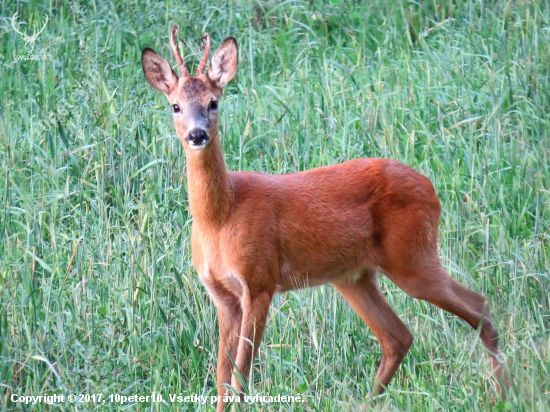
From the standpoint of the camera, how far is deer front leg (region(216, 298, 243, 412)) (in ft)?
16.8

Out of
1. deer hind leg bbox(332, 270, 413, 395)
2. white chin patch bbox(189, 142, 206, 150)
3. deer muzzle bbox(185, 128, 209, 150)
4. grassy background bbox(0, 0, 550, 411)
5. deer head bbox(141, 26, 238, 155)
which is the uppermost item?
deer head bbox(141, 26, 238, 155)

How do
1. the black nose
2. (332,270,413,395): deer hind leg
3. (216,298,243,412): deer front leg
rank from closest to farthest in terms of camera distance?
the black nose, (216,298,243,412): deer front leg, (332,270,413,395): deer hind leg

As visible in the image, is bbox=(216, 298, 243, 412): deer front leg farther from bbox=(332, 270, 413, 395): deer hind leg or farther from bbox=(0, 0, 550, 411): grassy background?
bbox=(332, 270, 413, 395): deer hind leg

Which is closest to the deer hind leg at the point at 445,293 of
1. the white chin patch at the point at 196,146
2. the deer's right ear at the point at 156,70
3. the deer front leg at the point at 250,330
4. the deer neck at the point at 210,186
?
the deer front leg at the point at 250,330

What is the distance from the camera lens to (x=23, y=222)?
635cm

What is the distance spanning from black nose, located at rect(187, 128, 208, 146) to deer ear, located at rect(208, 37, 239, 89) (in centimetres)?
50

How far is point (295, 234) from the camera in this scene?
17.5ft

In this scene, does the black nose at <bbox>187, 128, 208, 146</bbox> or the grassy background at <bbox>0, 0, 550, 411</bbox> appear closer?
the black nose at <bbox>187, 128, 208, 146</bbox>

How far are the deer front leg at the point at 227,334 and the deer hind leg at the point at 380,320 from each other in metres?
0.71

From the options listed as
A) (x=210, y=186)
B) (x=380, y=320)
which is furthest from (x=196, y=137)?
(x=380, y=320)

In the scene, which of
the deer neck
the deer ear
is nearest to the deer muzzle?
the deer neck

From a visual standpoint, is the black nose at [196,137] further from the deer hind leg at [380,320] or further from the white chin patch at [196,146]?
the deer hind leg at [380,320]

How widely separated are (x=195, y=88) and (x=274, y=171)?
1825mm

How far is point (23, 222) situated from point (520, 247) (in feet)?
10.3
